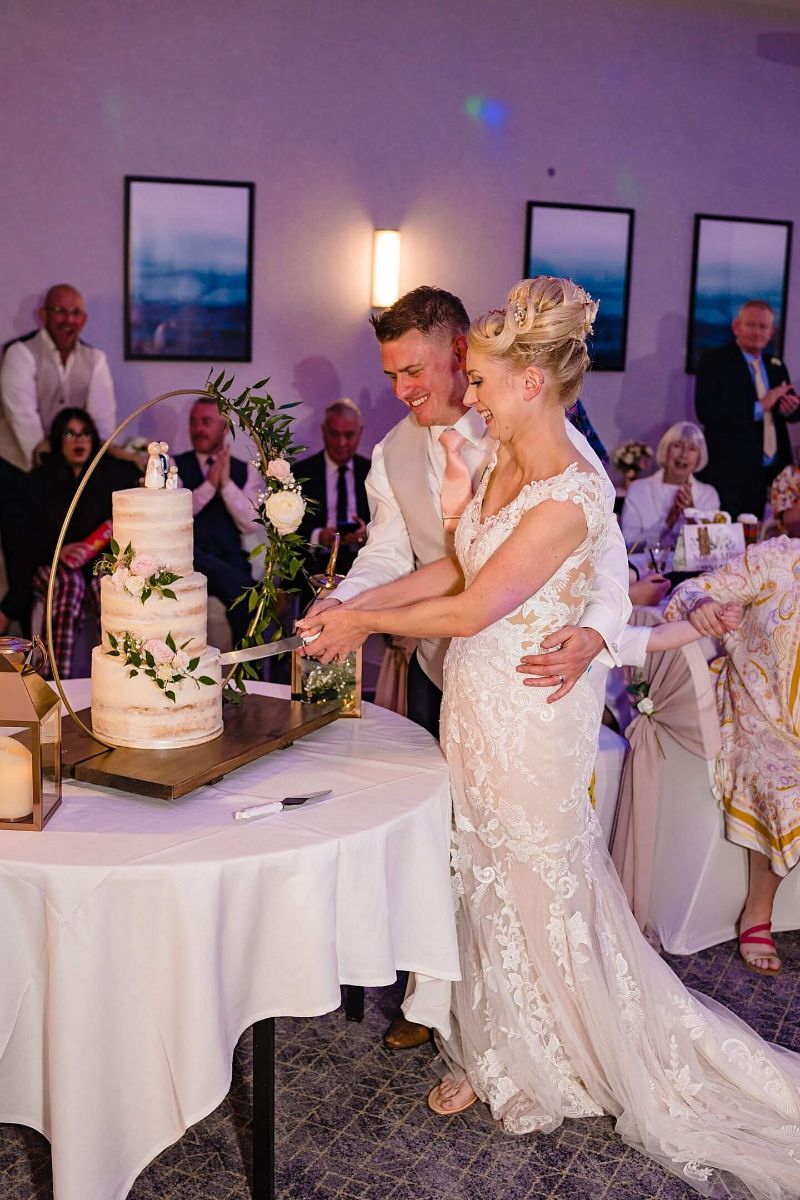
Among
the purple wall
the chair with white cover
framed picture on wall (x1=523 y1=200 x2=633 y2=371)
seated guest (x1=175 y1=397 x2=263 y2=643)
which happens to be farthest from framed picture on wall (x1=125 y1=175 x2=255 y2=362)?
the chair with white cover

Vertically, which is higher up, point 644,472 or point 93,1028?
point 644,472

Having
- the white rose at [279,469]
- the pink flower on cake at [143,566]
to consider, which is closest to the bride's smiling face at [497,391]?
the white rose at [279,469]

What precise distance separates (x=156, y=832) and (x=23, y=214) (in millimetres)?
5092

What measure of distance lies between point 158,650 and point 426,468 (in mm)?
1053

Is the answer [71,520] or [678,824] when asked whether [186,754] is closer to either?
[678,824]

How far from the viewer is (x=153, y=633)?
2293 mm

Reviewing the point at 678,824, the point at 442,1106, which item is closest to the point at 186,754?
the point at 442,1106

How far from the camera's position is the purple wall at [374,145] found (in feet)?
20.9

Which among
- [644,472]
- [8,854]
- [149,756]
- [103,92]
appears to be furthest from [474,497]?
[644,472]

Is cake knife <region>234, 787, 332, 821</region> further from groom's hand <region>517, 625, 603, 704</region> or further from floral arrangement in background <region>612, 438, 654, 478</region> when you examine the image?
floral arrangement in background <region>612, 438, 654, 478</region>

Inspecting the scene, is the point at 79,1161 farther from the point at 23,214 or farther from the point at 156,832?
the point at 23,214

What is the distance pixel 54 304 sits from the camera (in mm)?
6238

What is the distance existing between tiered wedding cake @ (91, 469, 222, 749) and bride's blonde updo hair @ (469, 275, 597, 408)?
675mm

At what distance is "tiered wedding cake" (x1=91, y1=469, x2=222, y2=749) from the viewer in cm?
228
